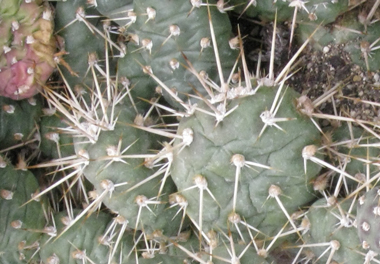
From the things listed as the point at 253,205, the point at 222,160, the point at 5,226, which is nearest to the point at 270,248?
the point at 253,205

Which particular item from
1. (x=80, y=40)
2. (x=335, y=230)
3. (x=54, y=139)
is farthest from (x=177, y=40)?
(x=335, y=230)

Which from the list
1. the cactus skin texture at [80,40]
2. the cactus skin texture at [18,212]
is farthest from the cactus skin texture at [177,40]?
the cactus skin texture at [18,212]

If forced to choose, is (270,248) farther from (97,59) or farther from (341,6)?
(97,59)

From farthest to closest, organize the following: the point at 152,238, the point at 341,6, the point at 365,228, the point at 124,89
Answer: the point at 124,89, the point at 152,238, the point at 341,6, the point at 365,228

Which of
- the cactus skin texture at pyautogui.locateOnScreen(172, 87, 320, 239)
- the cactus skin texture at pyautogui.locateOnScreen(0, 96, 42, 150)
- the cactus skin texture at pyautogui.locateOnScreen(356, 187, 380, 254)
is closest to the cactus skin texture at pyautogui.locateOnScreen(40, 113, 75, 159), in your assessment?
the cactus skin texture at pyautogui.locateOnScreen(0, 96, 42, 150)

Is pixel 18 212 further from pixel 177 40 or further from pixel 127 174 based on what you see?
pixel 177 40

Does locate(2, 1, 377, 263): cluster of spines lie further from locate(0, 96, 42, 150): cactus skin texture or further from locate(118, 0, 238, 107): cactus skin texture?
locate(0, 96, 42, 150): cactus skin texture
